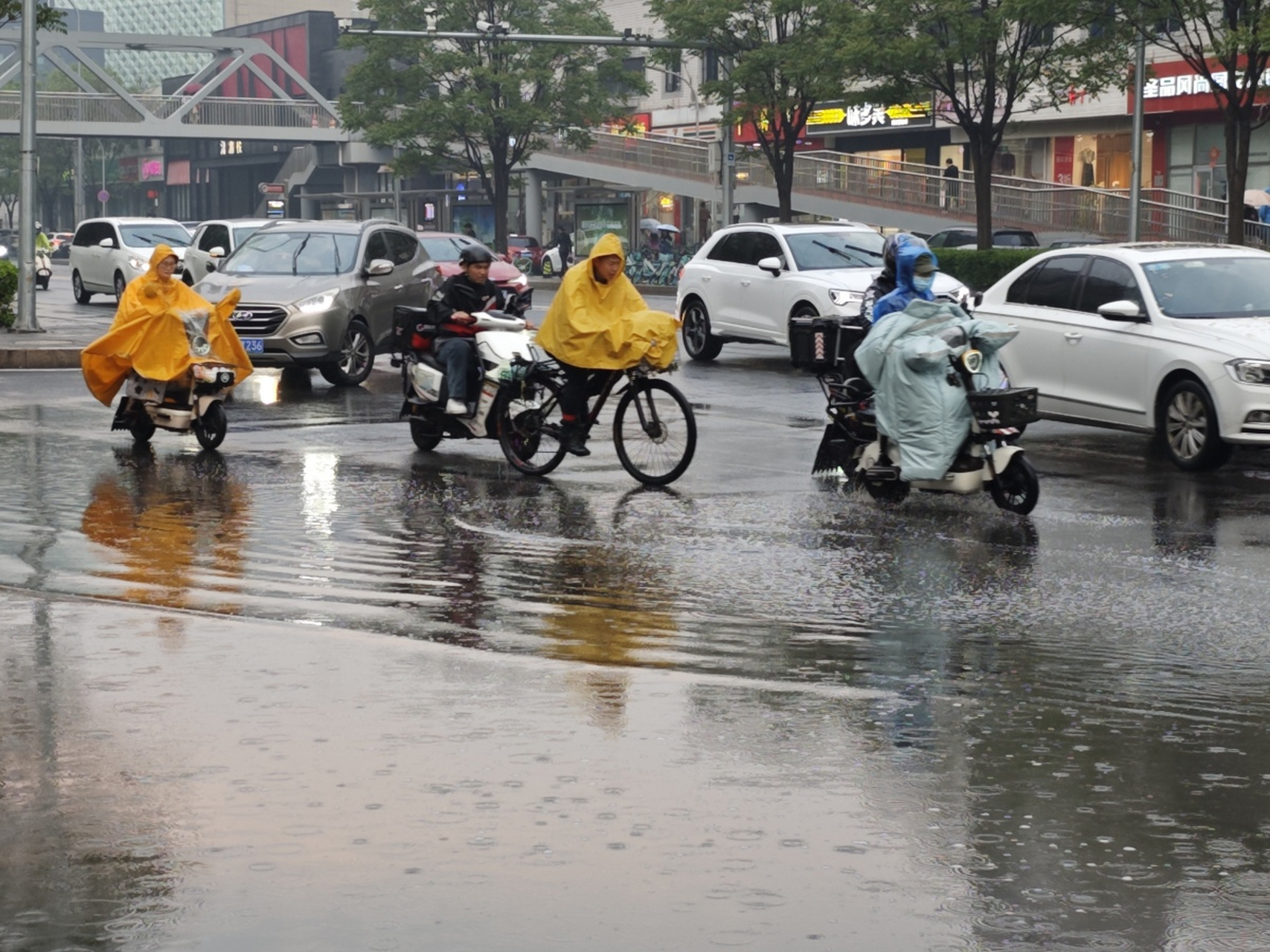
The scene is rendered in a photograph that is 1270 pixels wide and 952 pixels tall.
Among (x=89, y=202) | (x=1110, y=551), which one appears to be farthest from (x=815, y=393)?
(x=89, y=202)

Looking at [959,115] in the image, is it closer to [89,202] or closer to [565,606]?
[565,606]

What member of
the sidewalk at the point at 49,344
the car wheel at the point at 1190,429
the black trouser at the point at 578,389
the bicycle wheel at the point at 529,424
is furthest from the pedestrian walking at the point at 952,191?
the black trouser at the point at 578,389

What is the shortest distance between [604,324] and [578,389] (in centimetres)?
54

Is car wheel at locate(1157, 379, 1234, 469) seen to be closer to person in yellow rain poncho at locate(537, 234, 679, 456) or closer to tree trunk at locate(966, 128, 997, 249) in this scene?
person in yellow rain poncho at locate(537, 234, 679, 456)

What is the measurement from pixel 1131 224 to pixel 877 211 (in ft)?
49.9

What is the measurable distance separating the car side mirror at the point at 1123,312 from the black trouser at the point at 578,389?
3555mm

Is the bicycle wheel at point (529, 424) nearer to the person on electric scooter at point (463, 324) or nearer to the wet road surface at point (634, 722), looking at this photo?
the person on electric scooter at point (463, 324)

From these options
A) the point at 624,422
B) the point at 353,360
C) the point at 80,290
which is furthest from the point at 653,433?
the point at 80,290

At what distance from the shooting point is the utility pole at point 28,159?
26359 mm

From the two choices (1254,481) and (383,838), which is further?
(1254,481)

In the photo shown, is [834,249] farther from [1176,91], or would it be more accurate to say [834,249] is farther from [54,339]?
[1176,91]

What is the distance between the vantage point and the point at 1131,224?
1606 inches

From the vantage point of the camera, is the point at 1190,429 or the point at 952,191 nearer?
the point at 1190,429

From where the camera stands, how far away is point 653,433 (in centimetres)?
1306
